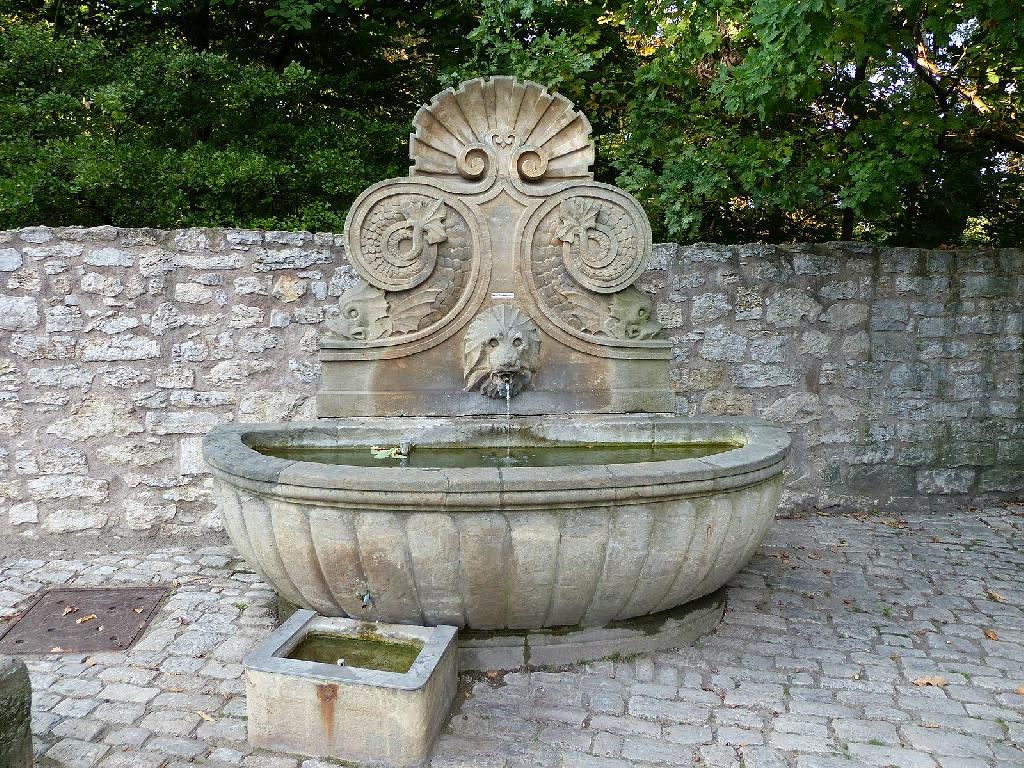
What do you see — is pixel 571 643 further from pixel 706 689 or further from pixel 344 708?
pixel 344 708

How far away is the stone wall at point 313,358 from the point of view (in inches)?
183

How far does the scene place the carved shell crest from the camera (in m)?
A: 3.95

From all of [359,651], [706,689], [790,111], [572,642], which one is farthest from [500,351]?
[790,111]

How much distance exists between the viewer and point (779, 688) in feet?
9.74

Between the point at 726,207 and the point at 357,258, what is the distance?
389cm

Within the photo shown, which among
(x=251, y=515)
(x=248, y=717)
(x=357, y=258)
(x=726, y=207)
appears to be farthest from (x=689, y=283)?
(x=248, y=717)

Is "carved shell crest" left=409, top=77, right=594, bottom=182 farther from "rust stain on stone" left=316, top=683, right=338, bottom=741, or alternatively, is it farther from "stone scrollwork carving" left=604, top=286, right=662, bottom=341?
"rust stain on stone" left=316, top=683, right=338, bottom=741

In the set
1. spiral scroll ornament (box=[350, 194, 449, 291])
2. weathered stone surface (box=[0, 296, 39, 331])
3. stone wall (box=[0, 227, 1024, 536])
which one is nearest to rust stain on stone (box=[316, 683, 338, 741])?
spiral scroll ornament (box=[350, 194, 449, 291])

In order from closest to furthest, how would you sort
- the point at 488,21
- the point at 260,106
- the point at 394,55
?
the point at 488,21
the point at 260,106
the point at 394,55

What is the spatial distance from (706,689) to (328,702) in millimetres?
1418

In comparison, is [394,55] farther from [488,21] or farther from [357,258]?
[357,258]

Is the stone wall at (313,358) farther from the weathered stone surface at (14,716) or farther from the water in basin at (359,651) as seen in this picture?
the weathered stone surface at (14,716)

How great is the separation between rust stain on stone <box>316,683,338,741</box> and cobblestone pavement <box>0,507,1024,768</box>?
11 cm

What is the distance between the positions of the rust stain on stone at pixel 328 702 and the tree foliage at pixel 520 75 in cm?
382
